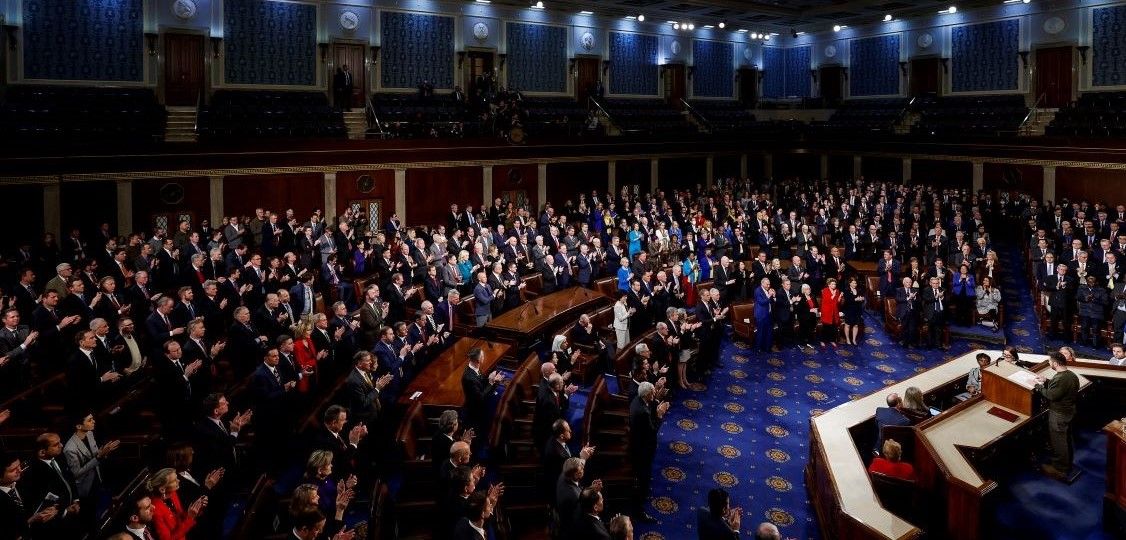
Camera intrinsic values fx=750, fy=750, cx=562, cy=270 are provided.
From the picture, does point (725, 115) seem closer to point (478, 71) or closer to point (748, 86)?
Answer: point (748, 86)

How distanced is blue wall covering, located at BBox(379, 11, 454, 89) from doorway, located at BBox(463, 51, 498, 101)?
575mm

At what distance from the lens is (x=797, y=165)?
86.7 feet

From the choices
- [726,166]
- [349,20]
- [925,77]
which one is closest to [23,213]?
[349,20]

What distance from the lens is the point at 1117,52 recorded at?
20453 mm

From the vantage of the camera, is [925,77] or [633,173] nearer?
[633,173]

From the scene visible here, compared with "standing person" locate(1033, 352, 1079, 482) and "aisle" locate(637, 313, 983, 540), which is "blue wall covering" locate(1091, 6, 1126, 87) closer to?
"aisle" locate(637, 313, 983, 540)

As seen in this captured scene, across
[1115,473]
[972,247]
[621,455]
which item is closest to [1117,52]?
[972,247]

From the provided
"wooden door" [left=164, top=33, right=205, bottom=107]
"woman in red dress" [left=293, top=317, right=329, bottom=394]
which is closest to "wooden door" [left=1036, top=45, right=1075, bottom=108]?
"woman in red dress" [left=293, top=317, right=329, bottom=394]

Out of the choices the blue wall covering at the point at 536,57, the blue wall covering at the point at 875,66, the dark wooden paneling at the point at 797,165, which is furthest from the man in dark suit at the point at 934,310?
the blue wall covering at the point at 875,66

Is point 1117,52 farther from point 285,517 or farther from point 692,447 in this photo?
point 285,517

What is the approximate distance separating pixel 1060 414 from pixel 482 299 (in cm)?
698

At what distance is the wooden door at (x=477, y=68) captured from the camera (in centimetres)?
2238

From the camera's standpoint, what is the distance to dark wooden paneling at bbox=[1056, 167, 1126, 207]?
17.7 metres

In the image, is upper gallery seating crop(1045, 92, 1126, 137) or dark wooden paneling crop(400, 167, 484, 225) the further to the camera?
dark wooden paneling crop(400, 167, 484, 225)
